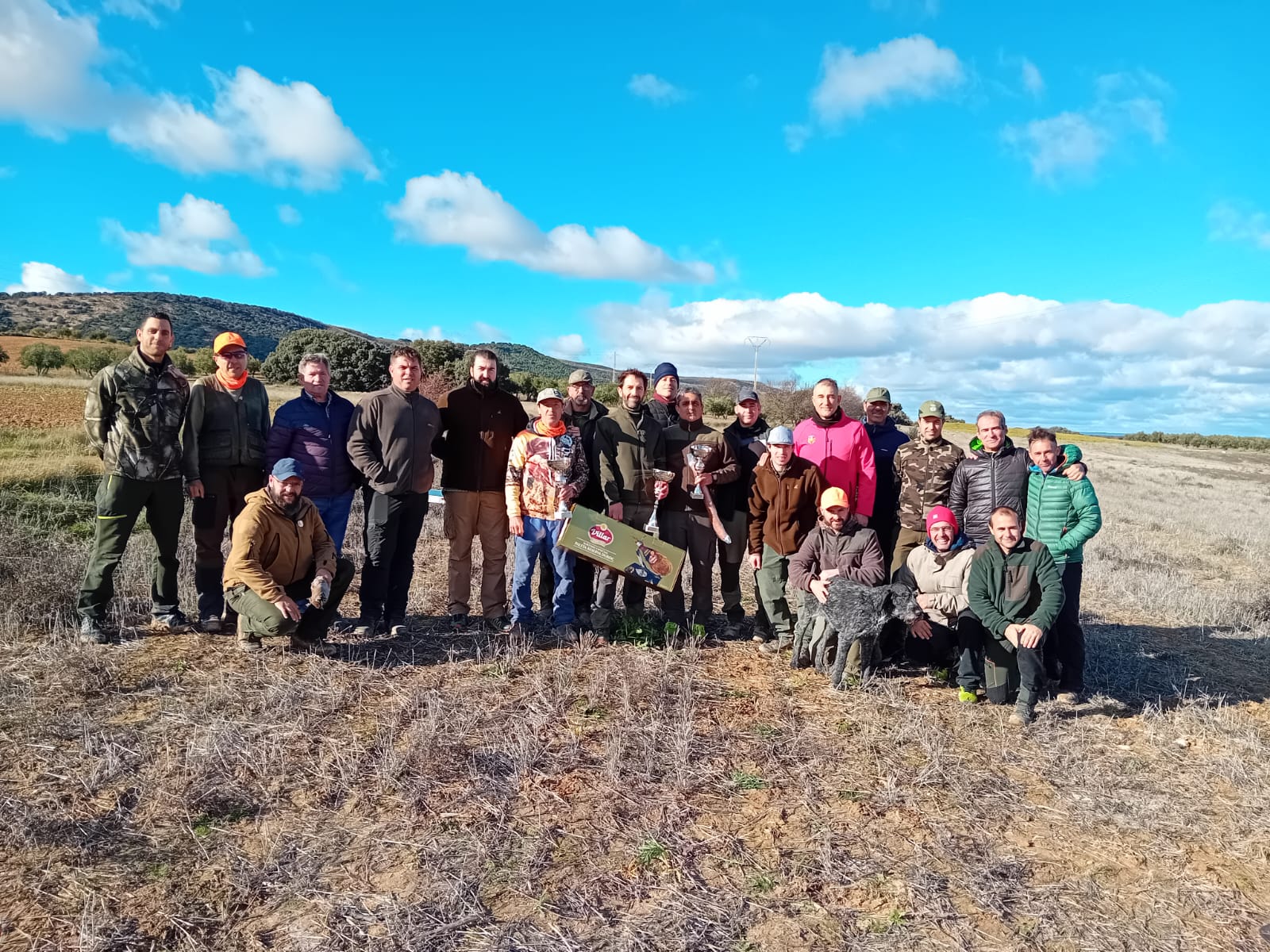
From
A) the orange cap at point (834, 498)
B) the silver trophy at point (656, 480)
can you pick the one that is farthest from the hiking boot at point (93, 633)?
the orange cap at point (834, 498)

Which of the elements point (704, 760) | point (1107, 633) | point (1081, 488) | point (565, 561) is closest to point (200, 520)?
point (565, 561)

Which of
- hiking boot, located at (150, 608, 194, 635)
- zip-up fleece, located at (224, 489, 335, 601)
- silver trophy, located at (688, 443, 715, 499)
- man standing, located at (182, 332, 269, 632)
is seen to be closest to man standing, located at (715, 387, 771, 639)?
silver trophy, located at (688, 443, 715, 499)

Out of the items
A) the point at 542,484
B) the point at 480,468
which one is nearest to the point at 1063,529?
the point at 542,484

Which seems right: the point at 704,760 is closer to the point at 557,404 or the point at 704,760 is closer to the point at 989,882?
the point at 989,882

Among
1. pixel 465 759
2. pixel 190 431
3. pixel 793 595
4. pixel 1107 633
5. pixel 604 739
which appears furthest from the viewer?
pixel 1107 633

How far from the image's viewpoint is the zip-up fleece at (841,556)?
17.8 feet

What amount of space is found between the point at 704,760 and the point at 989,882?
61.2 inches

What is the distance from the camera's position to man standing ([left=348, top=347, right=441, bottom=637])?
5.62m

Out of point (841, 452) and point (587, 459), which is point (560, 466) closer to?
point (587, 459)

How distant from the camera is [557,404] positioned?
228 inches

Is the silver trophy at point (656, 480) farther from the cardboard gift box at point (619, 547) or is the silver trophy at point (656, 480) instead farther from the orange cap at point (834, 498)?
the orange cap at point (834, 498)

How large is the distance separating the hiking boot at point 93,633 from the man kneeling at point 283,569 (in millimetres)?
977

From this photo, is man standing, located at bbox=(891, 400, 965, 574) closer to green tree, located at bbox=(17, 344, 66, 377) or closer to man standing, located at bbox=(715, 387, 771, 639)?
man standing, located at bbox=(715, 387, 771, 639)

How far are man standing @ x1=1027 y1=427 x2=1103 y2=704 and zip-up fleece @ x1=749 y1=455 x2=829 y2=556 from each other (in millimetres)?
1592
